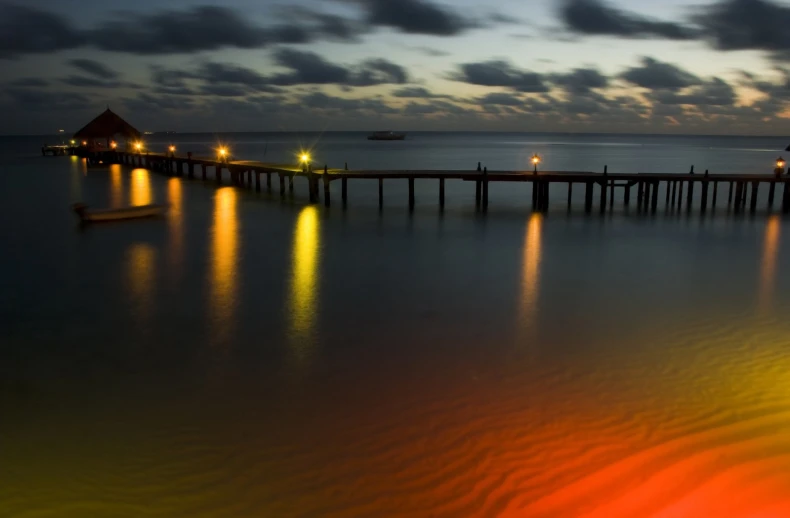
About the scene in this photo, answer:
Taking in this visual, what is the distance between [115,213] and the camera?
1101 inches

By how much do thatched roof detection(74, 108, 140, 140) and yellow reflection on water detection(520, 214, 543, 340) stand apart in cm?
5544

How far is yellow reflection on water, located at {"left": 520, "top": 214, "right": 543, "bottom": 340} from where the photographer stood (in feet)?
45.3

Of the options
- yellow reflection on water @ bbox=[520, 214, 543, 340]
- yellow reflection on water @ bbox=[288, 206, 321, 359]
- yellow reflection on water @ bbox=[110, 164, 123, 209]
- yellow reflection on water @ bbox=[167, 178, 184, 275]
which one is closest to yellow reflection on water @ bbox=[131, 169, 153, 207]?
yellow reflection on water @ bbox=[110, 164, 123, 209]

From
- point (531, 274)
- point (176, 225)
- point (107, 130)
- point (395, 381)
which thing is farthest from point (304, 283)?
point (107, 130)

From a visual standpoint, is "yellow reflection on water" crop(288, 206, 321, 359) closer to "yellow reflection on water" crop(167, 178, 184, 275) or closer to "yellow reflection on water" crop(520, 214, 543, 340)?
"yellow reflection on water" crop(167, 178, 184, 275)

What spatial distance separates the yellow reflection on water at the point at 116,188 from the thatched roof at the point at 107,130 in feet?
17.4

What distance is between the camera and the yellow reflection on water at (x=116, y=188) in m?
37.7

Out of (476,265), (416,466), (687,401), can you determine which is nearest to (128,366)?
(416,466)

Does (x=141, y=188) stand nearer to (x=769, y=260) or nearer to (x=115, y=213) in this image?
(x=115, y=213)

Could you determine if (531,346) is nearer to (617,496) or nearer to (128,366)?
(617,496)

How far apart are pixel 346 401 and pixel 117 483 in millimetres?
3284

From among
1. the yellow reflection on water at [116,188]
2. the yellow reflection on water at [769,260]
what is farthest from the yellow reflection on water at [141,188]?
the yellow reflection on water at [769,260]

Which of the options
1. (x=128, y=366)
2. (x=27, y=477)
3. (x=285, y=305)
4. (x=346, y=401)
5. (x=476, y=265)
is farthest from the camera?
(x=476, y=265)

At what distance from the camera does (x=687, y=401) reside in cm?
866
